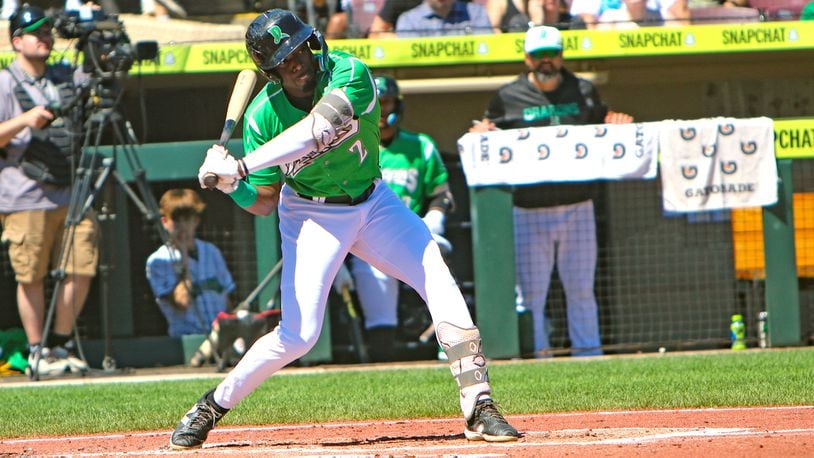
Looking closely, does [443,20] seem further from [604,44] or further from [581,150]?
[581,150]

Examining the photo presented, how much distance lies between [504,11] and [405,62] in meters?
1.05

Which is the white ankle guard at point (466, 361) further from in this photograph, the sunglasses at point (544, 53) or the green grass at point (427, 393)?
the sunglasses at point (544, 53)

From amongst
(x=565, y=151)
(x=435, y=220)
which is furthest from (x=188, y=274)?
(x=565, y=151)

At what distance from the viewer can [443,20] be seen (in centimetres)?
1055

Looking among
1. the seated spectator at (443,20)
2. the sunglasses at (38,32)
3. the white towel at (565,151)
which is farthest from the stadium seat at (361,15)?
the sunglasses at (38,32)

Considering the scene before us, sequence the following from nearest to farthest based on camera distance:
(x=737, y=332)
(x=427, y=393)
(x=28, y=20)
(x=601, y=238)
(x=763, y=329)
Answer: (x=427, y=393), (x=28, y=20), (x=737, y=332), (x=763, y=329), (x=601, y=238)

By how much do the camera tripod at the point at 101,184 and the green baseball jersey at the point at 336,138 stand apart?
3.92 m

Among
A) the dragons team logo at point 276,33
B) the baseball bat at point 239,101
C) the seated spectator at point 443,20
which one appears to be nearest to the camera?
the dragons team logo at point 276,33

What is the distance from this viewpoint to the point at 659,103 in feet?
38.1

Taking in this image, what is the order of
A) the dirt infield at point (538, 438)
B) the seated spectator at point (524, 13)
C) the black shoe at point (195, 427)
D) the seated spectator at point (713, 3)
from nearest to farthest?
the dirt infield at point (538, 438) → the black shoe at point (195, 427) → the seated spectator at point (524, 13) → the seated spectator at point (713, 3)

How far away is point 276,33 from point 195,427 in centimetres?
165

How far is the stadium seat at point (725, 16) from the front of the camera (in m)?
10.6

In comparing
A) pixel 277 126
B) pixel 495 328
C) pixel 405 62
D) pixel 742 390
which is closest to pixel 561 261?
pixel 495 328

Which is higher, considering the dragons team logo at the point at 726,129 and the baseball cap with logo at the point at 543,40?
the baseball cap with logo at the point at 543,40
